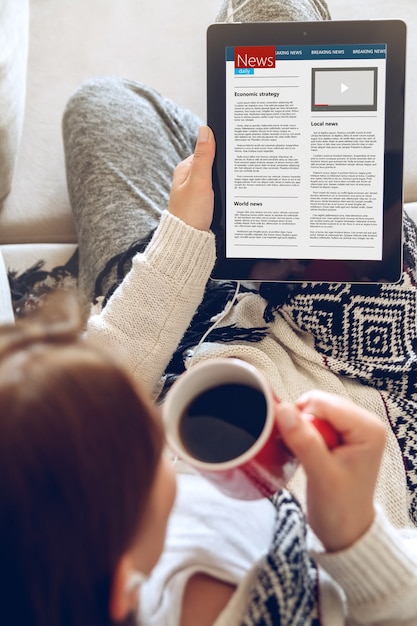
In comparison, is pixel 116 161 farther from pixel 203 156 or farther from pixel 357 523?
pixel 357 523

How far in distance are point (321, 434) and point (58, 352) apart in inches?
9.6

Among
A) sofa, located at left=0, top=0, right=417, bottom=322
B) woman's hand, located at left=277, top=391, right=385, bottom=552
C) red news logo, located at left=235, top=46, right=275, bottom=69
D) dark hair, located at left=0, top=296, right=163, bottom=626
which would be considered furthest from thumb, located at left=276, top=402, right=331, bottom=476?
sofa, located at left=0, top=0, right=417, bottom=322

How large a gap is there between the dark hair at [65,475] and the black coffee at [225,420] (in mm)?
91

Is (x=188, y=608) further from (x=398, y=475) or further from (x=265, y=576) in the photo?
(x=398, y=475)

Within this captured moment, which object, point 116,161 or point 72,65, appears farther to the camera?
point 72,65

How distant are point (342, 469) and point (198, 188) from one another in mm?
365

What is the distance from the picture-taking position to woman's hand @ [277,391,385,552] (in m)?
0.57

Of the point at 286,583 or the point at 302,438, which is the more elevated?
the point at 302,438

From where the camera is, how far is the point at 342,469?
58 centimetres

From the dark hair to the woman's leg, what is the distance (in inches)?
20.3

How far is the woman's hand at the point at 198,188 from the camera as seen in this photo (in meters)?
0.77

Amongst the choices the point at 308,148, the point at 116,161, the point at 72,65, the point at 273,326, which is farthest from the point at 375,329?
the point at 72,65

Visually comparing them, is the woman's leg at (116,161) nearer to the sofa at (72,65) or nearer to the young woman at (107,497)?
the sofa at (72,65)

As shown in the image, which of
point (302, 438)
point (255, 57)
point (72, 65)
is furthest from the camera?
point (72, 65)
